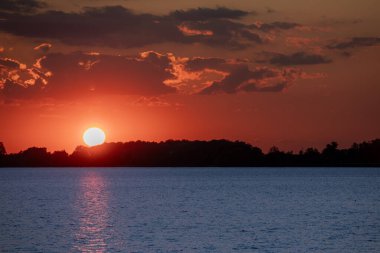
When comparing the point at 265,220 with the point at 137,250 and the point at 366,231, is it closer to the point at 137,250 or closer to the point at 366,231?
the point at 366,231

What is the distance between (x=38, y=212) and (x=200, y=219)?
28911mm

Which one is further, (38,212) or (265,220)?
(38,212)

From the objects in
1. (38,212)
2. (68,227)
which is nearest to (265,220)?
(68,227)

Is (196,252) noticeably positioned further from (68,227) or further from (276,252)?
(68,227)

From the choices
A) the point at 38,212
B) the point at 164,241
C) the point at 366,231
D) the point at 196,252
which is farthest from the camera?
the point at 38,212

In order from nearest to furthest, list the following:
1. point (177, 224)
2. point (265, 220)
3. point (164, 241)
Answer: point (164, 241) → point (177, 224) → point (265, 220)

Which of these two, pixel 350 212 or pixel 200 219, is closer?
pixel 200 219

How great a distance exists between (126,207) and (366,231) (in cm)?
5080

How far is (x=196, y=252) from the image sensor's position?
59.9m

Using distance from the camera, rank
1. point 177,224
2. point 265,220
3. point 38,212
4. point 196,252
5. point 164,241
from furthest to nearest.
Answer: point 38,212
point 265,220
point 177,224
point 164,241
point 196,252

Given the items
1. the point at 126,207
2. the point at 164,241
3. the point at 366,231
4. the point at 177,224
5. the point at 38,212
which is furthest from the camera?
the point at 126,207

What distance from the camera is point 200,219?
9062 centimetres

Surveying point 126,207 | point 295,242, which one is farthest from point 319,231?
point 126,207

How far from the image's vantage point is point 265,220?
294 ft
